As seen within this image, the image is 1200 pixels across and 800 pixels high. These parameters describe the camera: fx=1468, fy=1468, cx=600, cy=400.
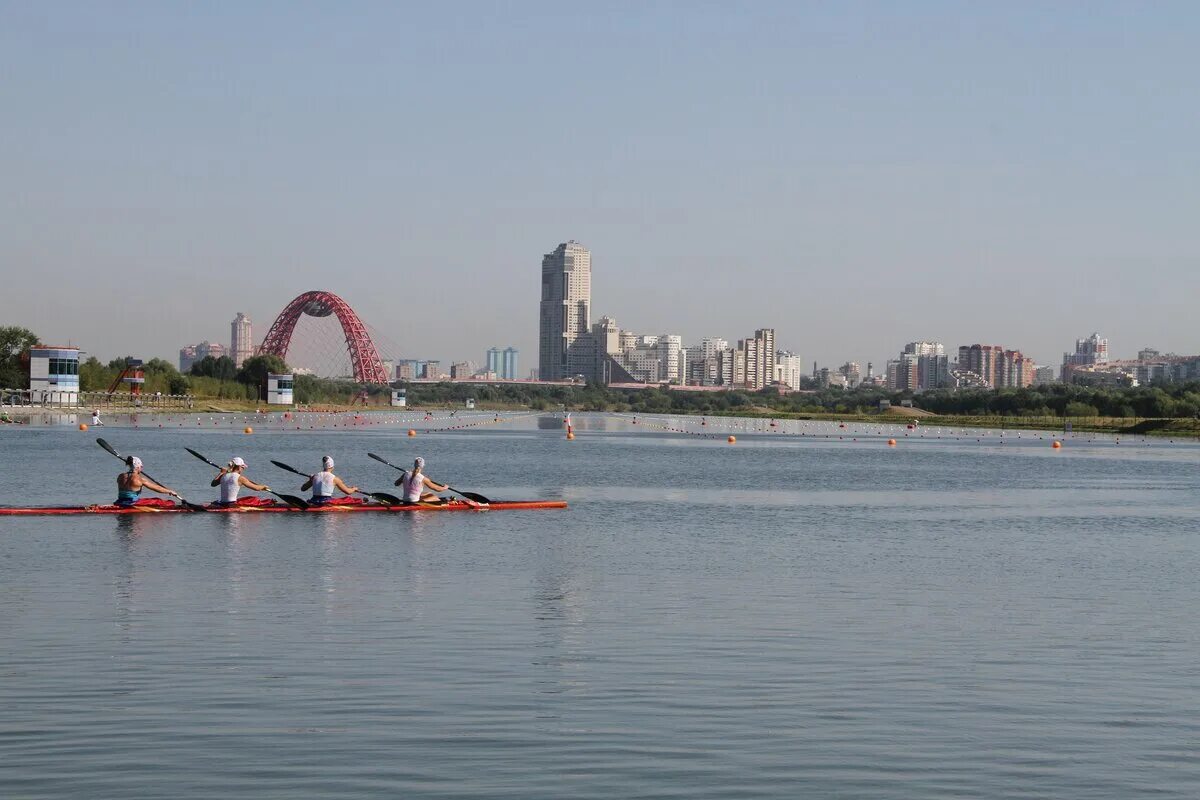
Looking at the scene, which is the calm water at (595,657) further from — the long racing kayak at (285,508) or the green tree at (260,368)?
the green tree at (260,368)

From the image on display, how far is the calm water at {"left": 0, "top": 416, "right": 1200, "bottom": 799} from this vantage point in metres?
11.2

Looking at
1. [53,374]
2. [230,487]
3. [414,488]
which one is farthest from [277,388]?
[230,487]

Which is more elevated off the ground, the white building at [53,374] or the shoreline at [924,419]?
the white building at [53,374]

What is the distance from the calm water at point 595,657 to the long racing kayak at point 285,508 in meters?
0.41

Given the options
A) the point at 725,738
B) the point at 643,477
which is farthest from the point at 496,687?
the point at 643,477

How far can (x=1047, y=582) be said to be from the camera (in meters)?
23.2

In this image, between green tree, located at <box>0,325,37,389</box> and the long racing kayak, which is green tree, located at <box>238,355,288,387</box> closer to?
green tree, located at <box>0,325,37,389</box>

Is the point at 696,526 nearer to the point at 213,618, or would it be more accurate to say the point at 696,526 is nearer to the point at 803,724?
the point at 213,618

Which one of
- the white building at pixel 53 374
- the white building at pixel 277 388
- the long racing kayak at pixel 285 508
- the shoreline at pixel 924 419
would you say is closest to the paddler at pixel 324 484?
the long racing kayak at pixel 285 508

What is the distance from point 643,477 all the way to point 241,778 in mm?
43042

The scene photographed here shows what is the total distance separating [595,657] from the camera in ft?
51.5

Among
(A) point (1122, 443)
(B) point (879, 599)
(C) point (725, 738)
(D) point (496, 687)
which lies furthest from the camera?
(A) point (1122, 443)

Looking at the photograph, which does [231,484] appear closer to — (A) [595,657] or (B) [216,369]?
(A) [595,657]

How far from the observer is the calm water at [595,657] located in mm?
11156
